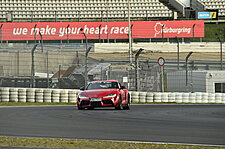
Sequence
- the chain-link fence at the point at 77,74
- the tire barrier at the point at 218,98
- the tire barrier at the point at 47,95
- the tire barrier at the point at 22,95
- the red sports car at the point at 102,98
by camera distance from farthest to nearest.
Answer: the chain-link fence at the point at 77,74, the tire barrier at the point at 218,98, the tire barrier at the point at 47,95, the tire barrier at the point at 22,95, the red sports car at the point at 102,98

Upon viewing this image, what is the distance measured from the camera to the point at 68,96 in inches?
936

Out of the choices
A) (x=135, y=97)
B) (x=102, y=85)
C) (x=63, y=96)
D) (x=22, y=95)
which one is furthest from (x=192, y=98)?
(x=22, y=95)

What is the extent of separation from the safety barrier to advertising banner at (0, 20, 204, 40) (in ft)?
58.9

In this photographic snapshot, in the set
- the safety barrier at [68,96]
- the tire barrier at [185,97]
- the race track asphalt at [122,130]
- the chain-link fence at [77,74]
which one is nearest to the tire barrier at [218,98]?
the safety barrier at [68,96]

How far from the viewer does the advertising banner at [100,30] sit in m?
43.5

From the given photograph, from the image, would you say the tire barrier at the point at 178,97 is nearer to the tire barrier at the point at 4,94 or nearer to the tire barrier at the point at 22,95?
the tire barrier at the point at 22,95

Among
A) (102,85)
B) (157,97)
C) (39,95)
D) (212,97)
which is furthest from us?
(212,97)

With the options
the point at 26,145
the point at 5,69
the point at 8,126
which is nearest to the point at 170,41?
the point at 5,69

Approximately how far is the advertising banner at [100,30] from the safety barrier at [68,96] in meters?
17.9

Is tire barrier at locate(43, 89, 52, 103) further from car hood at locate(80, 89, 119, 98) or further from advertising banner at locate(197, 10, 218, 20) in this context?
advertising banner at locate(197, 10, 218, 20)

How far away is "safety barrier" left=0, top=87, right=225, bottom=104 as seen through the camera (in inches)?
907

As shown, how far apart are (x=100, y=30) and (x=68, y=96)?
20.6m

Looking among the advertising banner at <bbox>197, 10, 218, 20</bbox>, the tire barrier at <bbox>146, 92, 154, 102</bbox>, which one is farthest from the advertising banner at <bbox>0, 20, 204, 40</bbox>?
the tire barrier at <bbox>146, 92, 154, 102</bbox>

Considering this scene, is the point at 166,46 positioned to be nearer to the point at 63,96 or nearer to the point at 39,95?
the point at 63,96
